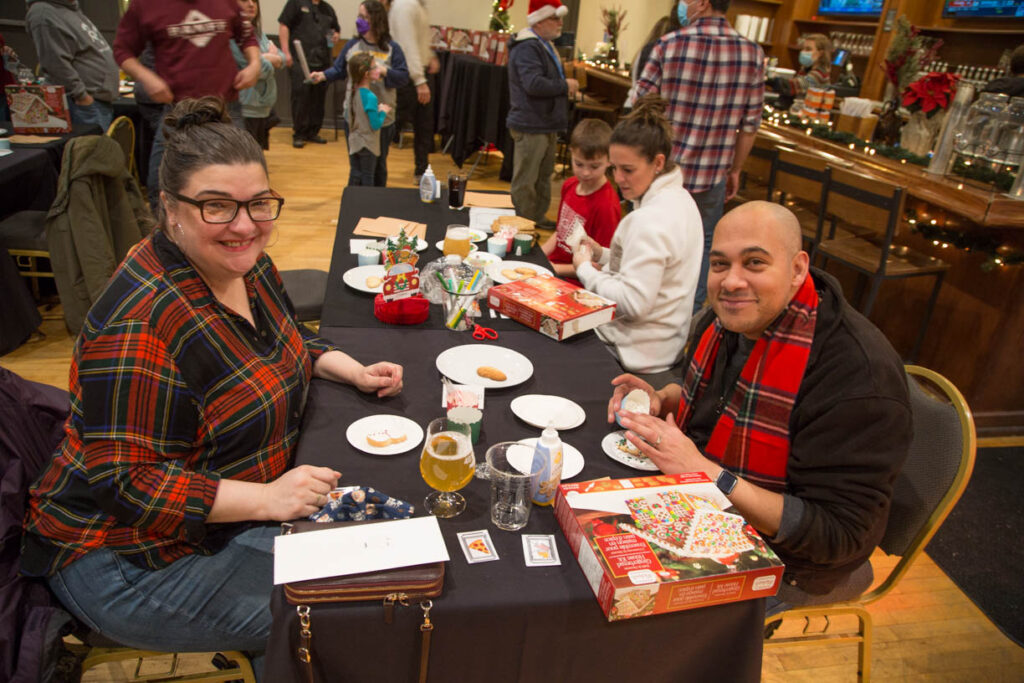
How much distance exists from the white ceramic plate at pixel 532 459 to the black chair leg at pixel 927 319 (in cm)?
282

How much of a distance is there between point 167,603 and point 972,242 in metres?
3.54

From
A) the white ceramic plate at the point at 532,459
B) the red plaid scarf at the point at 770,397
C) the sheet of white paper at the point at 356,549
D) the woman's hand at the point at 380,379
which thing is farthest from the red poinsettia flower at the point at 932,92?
the sheet of white paper at the point at 356,549

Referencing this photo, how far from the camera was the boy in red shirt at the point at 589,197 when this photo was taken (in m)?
3.02

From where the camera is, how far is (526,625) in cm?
103

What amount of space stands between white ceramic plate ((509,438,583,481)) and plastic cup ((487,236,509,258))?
4.43 feet

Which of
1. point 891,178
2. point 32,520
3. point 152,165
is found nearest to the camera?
point 32,520

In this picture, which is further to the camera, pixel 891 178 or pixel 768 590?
pixel 891 178

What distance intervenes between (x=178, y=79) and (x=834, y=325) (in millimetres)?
3445

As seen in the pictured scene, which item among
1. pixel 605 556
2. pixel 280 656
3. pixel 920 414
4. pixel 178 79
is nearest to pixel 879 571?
pixel 920 414

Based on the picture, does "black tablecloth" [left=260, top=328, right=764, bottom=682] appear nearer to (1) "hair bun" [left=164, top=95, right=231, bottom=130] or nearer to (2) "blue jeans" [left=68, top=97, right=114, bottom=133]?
(1) "hair bun" [left=164, top=95, right=231, bottom=130]

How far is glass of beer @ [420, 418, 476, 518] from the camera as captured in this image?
120cm

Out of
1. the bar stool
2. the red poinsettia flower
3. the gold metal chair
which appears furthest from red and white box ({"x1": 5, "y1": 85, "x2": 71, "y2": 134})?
the red poinsettia flower

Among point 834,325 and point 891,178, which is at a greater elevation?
point 891,178

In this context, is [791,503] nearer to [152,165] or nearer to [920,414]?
[920,414]
